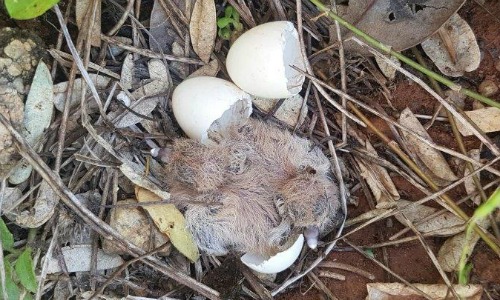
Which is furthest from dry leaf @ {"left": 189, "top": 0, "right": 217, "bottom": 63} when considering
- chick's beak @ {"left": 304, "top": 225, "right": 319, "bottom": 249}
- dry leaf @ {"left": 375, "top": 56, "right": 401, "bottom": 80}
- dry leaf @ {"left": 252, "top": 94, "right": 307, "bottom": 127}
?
chick's beak @ {"left": 304, "top": 225, "right": 319, "bottom": 249}

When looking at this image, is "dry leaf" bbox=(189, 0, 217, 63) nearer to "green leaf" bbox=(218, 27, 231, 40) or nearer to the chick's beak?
"green leaf" bbox=(218, 27, 231, 40)

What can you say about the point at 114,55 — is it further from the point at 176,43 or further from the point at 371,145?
the point at 371,145

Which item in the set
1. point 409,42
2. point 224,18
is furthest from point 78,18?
point 409,42

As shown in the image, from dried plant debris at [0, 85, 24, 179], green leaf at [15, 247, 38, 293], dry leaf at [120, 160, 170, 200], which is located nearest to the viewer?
green leaf at [15, 247, 38, 293]

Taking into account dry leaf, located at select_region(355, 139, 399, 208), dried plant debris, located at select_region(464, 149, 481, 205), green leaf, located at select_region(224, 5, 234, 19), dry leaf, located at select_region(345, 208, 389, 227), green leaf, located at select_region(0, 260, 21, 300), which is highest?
green leaf, located at select_region(224, 5, 234, 19)

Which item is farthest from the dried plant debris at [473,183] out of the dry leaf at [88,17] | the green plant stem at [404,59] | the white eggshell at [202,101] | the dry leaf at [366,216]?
the dry leaf at [88,17]

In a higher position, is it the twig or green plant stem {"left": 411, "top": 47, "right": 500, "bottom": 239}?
green plant stem {"left": 411, "top": 47, "right": 500, "bottom": 239}

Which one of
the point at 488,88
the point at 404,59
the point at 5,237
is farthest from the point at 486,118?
the point at 5,237
